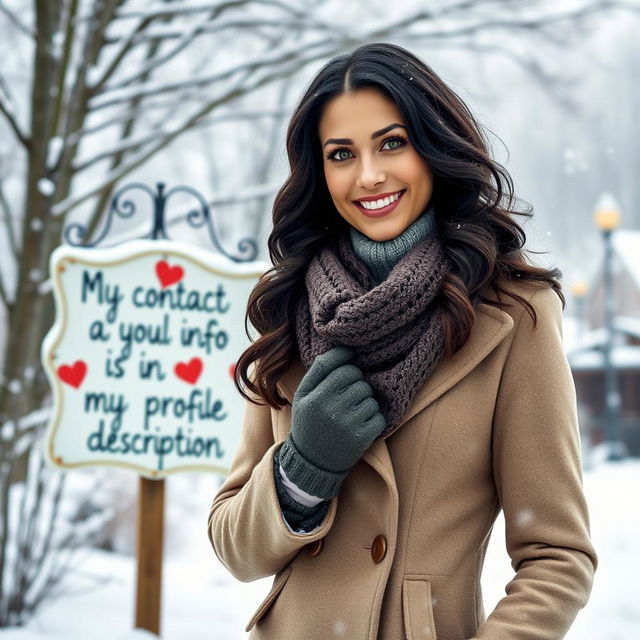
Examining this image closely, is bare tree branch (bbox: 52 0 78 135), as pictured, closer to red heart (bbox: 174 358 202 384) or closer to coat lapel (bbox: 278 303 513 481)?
red heart (bbox: 174 358 202 384)

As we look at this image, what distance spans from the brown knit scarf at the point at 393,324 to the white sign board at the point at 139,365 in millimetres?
1514

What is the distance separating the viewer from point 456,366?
1.50 m

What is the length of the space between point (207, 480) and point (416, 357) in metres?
10.1

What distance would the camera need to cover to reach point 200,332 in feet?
9.93

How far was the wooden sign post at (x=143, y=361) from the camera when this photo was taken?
2.99 metres

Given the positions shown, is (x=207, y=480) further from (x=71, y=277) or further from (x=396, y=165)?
(x=396, y=165)

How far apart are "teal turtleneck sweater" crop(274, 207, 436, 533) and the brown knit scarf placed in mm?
41

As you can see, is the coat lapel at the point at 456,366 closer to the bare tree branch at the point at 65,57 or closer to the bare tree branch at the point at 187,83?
the bare tree branch at the point at 65,57

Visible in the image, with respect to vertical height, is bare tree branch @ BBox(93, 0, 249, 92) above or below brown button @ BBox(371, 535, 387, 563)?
above

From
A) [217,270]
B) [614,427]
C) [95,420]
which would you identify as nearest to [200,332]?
[217,270]

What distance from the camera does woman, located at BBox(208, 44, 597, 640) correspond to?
143cm

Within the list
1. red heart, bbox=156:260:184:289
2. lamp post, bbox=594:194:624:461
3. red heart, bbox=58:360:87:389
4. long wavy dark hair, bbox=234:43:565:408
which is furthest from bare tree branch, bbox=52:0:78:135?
lamp post, bbox=594:194:624:461

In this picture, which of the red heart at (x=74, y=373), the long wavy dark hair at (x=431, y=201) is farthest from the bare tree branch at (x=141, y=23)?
the long wavy dark hair at (x=431, y=201)

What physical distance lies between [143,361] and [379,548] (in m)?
1.71
